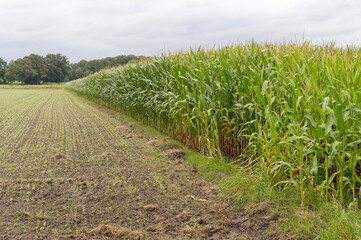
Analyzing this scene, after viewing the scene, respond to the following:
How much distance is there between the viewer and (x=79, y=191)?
197 inches

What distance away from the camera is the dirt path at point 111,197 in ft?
12.1

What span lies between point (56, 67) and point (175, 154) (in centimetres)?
10701

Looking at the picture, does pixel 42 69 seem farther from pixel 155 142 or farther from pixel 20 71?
Answer: pixel 155 142

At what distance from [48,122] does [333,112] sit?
1195 cm

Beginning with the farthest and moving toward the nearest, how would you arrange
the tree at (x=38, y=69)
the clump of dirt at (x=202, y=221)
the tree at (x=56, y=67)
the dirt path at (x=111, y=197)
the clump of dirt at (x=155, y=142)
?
1. the tree at (x=56, y=67)
2. the tree at (x=38, y=69)
3. the clump of dirt at (x=155, y=142)
4. the clump of dirt at (x=202, y=221)
5. the dirt path at (x=111, y=197)

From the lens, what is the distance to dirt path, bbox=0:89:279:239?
3.69 m

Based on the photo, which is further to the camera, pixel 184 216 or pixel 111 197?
pixel 111 197

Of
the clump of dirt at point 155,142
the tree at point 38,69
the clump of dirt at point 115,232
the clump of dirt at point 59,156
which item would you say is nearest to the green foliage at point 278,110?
the clump of dirt at point 155,142

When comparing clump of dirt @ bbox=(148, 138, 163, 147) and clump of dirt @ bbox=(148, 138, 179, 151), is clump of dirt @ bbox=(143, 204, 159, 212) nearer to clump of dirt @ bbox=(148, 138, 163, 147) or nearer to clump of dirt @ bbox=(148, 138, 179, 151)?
clump of dirt @ bbox=(148, 138, 179, 151)

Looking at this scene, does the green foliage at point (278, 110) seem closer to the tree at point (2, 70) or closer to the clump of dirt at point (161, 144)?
the clump of dirt at point (161, 144)

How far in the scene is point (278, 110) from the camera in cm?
512

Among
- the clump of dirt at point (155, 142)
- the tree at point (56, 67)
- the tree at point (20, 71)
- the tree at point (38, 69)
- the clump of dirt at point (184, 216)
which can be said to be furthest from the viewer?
the tree at point (56, 67)

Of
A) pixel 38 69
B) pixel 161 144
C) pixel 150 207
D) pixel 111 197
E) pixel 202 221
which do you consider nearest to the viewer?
pixel 202 221

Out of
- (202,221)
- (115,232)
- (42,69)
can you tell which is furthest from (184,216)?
(42,69)
